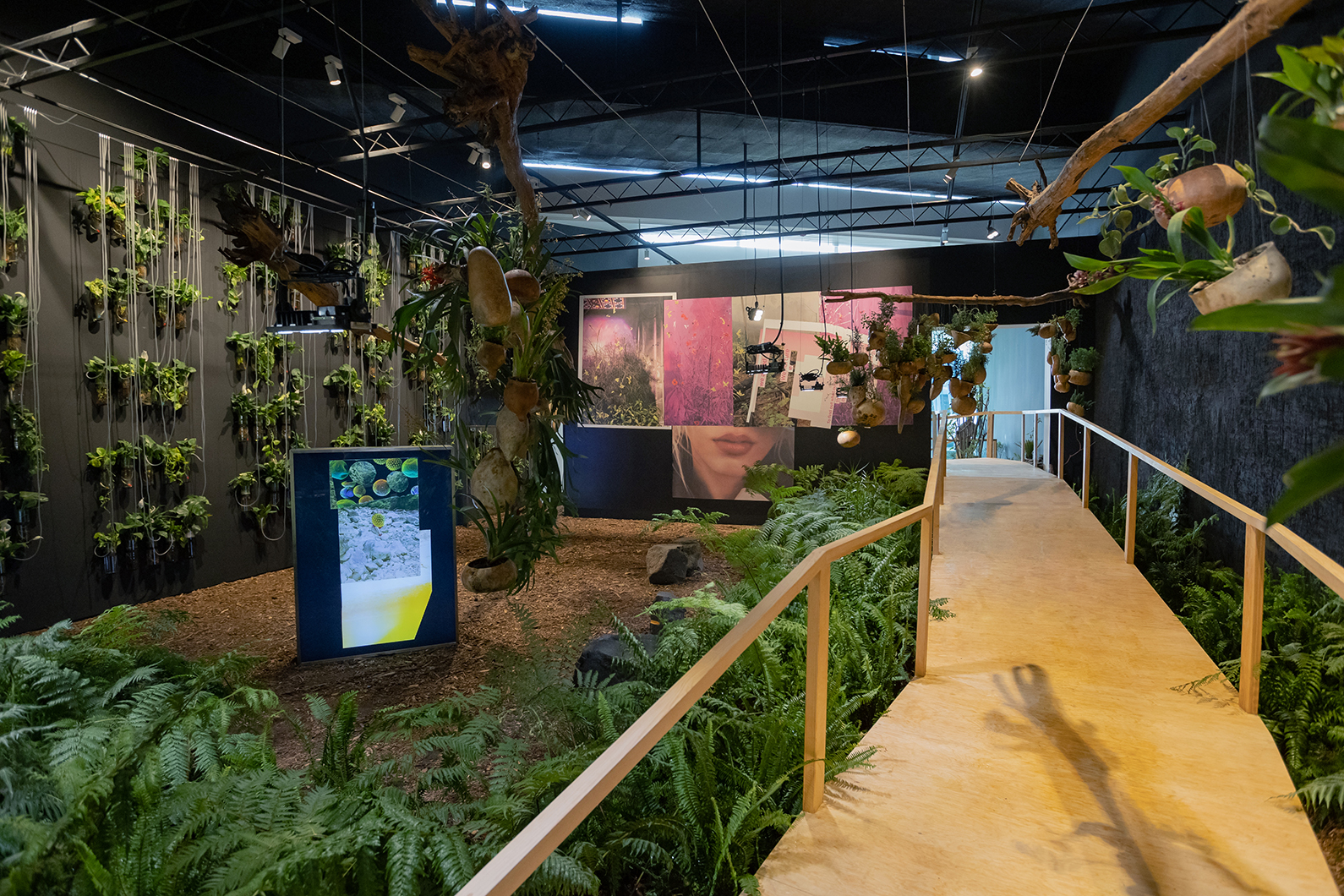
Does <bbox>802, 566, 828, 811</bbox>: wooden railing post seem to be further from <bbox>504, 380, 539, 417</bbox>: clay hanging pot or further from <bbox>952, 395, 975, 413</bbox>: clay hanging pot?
<bbox>952, 395, 975, 413</bbox>: clay hanging pot

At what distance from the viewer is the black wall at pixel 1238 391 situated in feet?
13.1

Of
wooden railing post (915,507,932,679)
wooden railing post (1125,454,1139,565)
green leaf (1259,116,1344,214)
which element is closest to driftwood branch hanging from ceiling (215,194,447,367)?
wooden railing post (915,507,932,679)

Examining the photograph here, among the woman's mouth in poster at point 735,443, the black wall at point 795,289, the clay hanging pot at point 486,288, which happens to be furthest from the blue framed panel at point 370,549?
the woman's mouth in poster at point 735,443

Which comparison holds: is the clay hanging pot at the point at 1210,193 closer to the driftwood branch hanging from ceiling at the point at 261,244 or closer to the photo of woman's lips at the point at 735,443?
the driftwood branch hanging from ceiling at the point at 261,244

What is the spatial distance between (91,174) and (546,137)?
528 centimetres

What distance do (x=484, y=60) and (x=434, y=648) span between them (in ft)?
13.9

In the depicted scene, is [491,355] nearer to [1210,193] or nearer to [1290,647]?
[1210,193]

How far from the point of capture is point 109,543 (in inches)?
244

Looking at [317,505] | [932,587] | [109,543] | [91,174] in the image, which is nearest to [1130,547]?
[932,587]

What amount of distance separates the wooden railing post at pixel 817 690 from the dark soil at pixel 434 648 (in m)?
2.32

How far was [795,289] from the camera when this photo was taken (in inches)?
447

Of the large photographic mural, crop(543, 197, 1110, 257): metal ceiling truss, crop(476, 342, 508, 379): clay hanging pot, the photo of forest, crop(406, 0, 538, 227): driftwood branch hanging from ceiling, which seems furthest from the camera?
the photo of forest

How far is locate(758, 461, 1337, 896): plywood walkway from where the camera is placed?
71.1 inches

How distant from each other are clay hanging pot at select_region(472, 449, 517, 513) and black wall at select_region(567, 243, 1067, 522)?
7.10 metres
